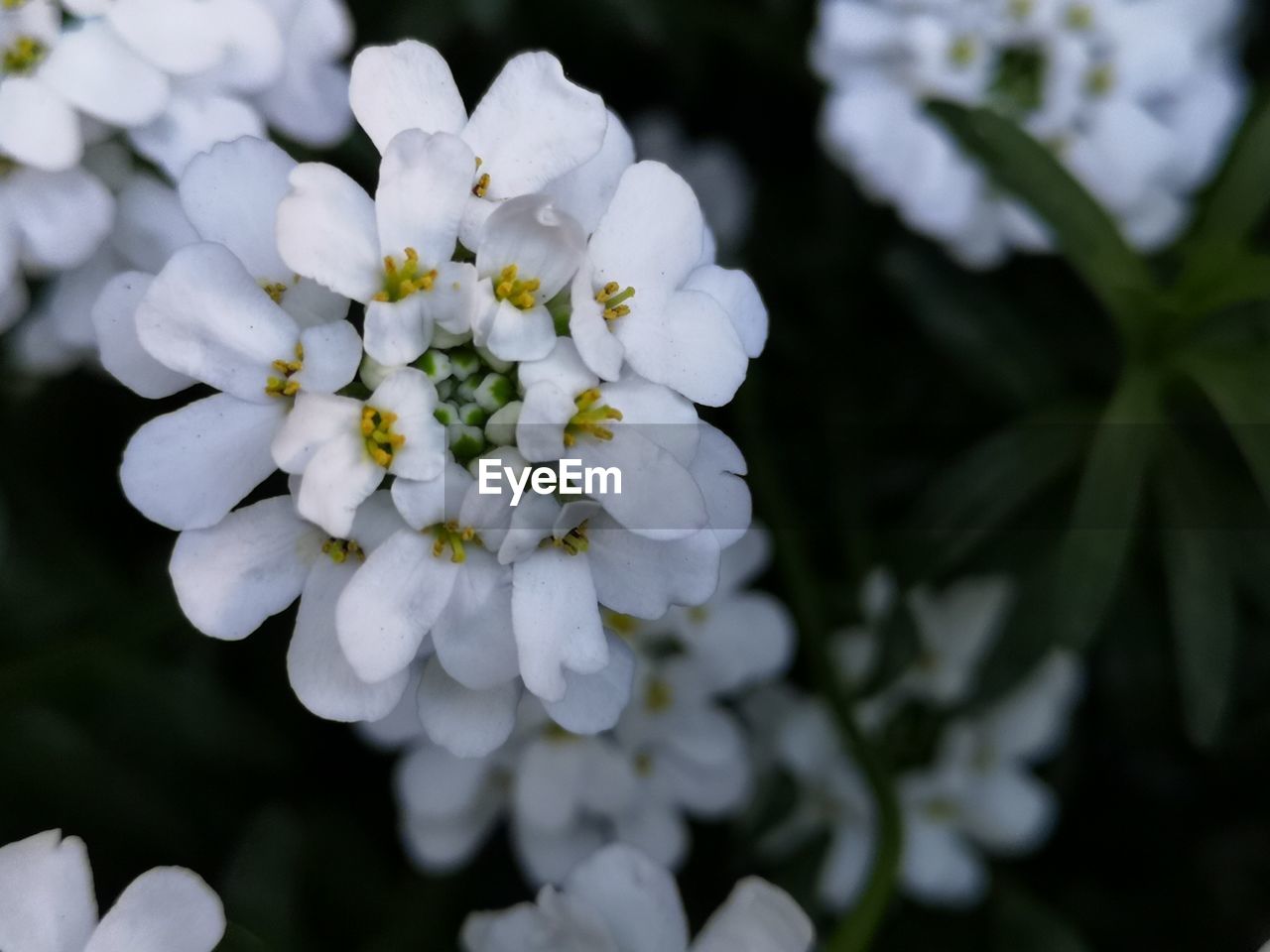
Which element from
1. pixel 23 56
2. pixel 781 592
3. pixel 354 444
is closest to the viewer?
pixel 354 444

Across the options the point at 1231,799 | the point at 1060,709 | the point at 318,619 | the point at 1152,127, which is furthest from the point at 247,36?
the point at 1231,799

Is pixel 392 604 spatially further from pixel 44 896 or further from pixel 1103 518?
pixel 1103 518

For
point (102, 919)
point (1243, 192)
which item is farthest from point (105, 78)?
point (1243, 192)

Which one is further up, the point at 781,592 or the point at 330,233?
the point at 330,233

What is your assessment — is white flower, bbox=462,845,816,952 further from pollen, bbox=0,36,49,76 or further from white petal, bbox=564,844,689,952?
pollen, bbox=0,36,49,76

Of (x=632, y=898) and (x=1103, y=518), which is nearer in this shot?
(x=632, y=898)

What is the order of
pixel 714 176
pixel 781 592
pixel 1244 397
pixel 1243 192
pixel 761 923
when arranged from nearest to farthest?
pixel 761 923, pixel 1244 397, pixel 1243 192, pixel 781 592, pixel 714 176

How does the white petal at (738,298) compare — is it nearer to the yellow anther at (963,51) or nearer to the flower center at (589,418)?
the flower center at (589,418)

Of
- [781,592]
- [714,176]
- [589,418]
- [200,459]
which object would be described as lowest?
[781,592]
